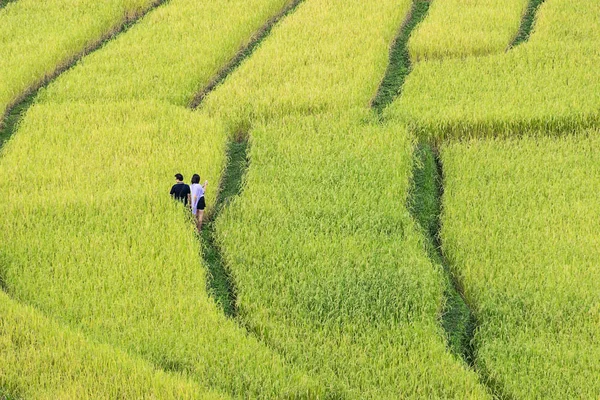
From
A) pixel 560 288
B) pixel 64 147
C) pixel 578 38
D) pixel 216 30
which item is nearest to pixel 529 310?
pixel 560 288

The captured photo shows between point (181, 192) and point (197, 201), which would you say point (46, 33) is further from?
point (197, 201)

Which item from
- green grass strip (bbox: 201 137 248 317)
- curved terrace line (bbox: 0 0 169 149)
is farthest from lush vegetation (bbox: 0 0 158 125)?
green grass strip (bbox: 201 137 248 317)

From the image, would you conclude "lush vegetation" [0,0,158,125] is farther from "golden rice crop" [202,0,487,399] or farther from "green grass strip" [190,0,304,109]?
"golden rice crop" [202,0,487,399]

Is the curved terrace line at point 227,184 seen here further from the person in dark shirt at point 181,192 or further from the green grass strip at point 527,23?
the green grass strip at point 527,23

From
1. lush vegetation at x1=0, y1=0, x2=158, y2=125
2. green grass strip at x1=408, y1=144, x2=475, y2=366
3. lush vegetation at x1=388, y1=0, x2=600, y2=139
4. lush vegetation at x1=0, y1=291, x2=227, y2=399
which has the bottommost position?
lush vegetation at x1=0, y1=0, x2=158, y2=125

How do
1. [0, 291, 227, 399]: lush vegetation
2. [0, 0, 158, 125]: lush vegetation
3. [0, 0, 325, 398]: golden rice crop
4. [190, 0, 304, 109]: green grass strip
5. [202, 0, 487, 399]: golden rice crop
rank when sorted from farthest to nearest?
[0, 0, 158, 125]: lush vegetation < [190, 0, 304, 109]: green grass strip < [0, 0, 325, 398]: golden rice crop < [202, 0, 487, 399]: golden rice crop < [0, 291, 227, 399]: lush vegetation

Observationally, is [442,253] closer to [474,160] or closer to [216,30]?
[474,160]

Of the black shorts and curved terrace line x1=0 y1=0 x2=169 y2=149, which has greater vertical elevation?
the black shorts
